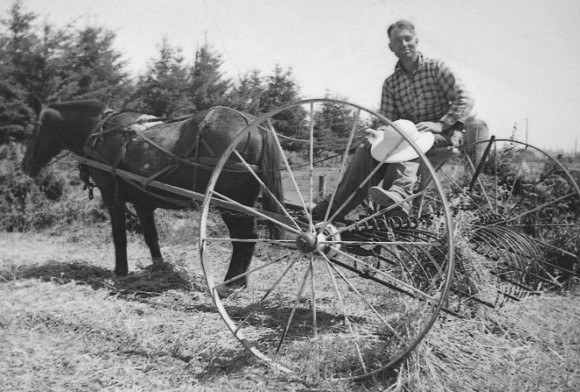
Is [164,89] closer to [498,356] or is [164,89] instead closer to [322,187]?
[322,187]

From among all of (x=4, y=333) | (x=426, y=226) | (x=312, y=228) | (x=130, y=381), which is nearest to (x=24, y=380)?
(x=130, y=381)

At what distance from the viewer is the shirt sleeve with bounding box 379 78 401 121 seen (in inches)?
169

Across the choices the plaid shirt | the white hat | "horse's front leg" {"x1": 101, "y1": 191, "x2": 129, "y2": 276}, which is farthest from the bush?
the white hat

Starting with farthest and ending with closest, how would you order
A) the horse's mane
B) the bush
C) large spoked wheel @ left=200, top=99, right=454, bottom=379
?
the bush
the horse's mane
large spoked wheel @ left=200, top=99, right=454, bottom=379

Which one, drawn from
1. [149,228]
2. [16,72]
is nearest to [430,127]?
[149,228]

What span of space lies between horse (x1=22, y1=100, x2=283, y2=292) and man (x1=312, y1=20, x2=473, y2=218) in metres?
0.80

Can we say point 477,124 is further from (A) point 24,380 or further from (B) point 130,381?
(A) point 24,380

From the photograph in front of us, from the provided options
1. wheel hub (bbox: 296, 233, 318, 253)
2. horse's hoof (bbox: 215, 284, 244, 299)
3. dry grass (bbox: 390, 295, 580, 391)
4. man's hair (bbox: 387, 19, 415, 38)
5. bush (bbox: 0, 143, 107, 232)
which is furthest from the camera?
bush (bbox: 0, 143, 107, 232)

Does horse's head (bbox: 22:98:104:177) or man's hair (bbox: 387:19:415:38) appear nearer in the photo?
man's hair (bbox: 387:19:415:38)

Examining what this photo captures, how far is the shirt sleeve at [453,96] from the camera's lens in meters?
3.66

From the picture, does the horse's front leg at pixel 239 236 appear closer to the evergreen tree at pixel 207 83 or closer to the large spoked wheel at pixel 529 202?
the large spoked wheel at pixel 529 202

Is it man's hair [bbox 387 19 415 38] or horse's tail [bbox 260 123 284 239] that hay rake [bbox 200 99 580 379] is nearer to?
horse's tail [bbox 260 123 284 239]

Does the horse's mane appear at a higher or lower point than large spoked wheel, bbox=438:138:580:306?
higher

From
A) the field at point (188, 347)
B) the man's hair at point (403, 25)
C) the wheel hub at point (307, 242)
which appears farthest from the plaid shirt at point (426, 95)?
the field at point (188, 347)
